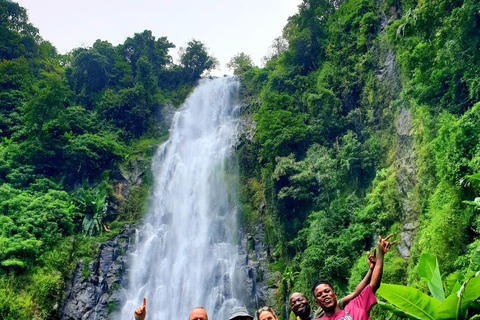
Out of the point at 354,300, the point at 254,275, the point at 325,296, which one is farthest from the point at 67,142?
the point at 354,300

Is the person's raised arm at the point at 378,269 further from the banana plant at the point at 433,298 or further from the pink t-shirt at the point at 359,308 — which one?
the banana plant at the point at 433,298

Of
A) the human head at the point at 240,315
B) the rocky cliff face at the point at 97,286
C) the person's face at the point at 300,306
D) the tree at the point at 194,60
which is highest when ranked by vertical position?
the tree at the point at 194,60

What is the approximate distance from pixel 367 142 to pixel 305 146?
3313 mm

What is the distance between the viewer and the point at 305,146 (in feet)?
55.8

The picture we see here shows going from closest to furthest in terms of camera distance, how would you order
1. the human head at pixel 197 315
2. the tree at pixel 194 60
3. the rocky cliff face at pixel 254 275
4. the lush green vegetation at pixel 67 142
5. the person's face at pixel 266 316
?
the human head at pixel 197 315, the person's face at pixel 266 316, the lush green vegetation at pixel 67 142, the rocky cliff face at pixel 254 275, the tree at pixel 194 60

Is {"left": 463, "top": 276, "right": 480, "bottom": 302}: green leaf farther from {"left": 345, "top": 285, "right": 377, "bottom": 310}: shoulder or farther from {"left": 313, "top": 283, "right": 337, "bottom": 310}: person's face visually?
{"left": 313, "top": 283, "right": 337, "bottom": 310}: person's face

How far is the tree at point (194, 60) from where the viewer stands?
30578 mm

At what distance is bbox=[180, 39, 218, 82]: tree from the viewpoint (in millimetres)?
30578

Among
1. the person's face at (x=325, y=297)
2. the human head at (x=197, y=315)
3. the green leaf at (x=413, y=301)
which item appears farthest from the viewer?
the person's face at (x=325, y=297)

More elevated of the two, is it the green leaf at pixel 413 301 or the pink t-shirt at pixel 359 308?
the green leaf at pixel 413 301

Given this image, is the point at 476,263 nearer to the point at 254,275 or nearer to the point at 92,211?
the point at 254,275

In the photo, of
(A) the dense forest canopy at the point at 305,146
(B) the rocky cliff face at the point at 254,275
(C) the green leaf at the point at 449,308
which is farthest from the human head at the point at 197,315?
(B) the rocky cliff face at the point at 254,275

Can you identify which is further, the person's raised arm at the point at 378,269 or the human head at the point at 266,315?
the person's raised arm at the point at 378,269

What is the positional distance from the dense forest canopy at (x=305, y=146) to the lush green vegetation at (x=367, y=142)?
0.05 metres
